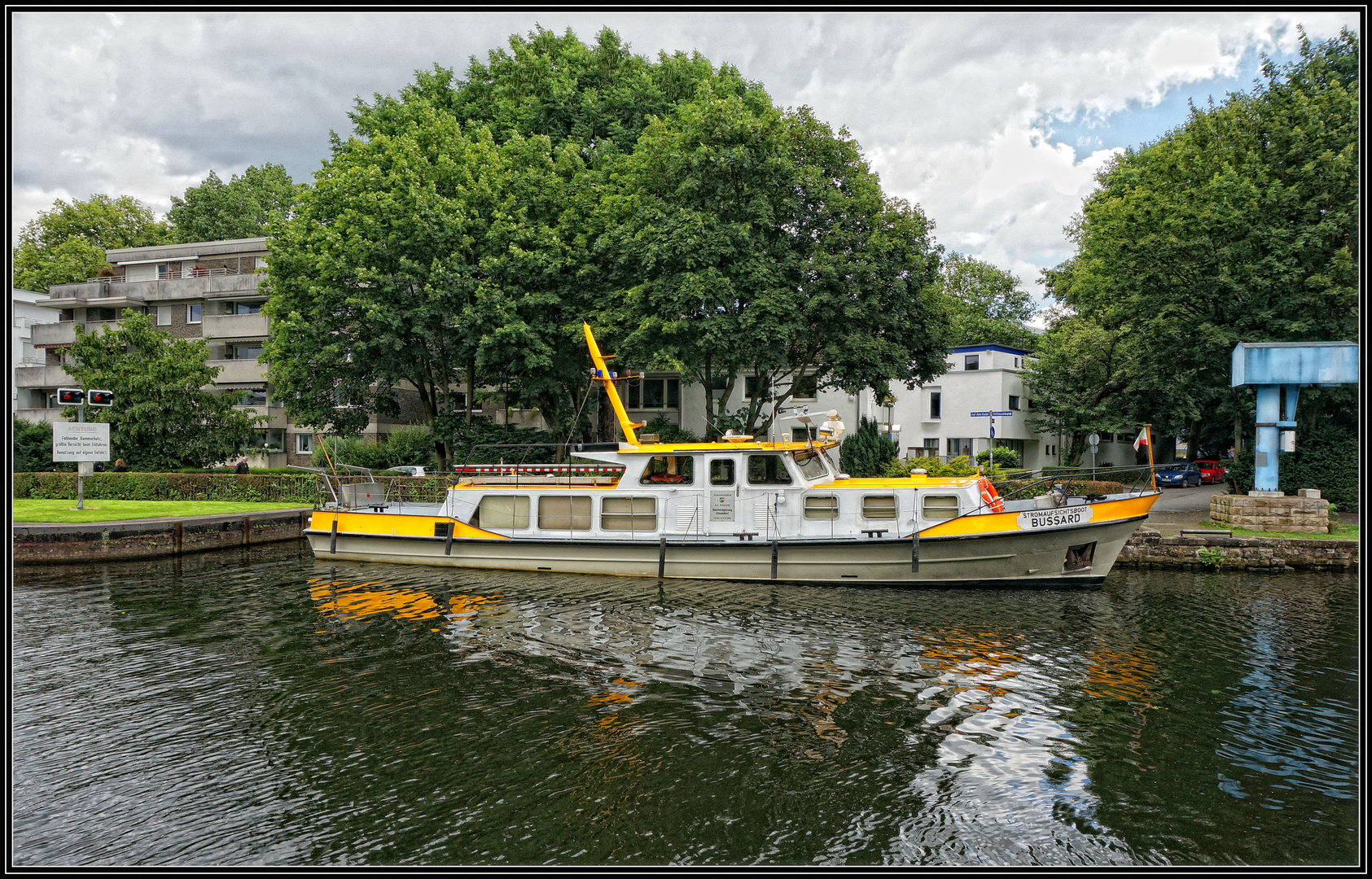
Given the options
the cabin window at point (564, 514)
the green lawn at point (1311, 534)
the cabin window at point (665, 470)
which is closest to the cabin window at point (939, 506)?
the cabin window at point (665, 470)

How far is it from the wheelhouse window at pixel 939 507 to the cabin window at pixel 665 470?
235 inches

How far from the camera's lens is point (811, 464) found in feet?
65.0

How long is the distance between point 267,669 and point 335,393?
84.3 ft

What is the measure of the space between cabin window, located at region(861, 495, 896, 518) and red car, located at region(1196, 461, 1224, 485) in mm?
35913

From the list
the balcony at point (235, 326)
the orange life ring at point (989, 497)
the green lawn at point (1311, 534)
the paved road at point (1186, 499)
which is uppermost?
the balcony at point (235, 326)

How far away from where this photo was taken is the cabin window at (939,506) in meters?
18.7

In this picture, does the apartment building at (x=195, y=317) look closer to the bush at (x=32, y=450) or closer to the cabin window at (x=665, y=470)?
the bush at (x=32, y=450)

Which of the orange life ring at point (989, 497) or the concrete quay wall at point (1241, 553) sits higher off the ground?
the orange life ring at point (989, 497)

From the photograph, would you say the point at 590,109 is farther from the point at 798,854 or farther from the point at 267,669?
the point at 798,854

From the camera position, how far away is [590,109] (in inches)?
1421

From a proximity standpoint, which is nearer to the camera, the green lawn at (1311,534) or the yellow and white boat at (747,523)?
the yellow and white boat at (747,523)

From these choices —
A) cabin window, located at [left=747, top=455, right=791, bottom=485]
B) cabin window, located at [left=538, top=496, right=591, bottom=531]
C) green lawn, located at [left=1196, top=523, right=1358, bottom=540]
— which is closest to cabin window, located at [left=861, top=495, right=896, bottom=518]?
cabin window, located at [left=747, top=455, right=791, bottom=485]

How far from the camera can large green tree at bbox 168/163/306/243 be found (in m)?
62.6

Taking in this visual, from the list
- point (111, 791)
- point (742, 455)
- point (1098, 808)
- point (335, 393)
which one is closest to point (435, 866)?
point (111, 791)
